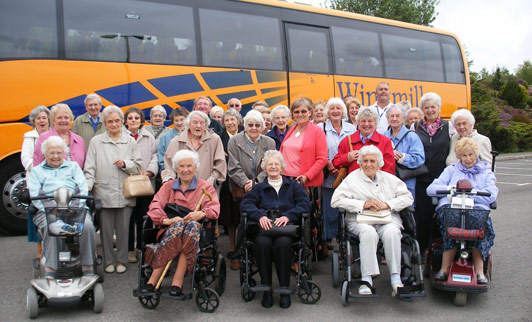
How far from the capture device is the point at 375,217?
455 cm

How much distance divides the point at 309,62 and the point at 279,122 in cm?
437

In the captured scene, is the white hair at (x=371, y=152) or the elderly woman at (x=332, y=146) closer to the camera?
the white hair at (x=371, y=152)

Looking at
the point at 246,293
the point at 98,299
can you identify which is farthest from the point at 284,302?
the point at 98,299

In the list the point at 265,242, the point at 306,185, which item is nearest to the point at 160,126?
the point at 306,185

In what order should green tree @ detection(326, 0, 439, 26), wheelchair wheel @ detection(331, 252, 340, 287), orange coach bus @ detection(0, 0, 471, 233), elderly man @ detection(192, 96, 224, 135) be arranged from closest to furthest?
wheelchair wheel @ detection(331, 252, 340, 287) → elderly man @ detection(192, 96, 224, 135) → orange coach bus @ detection(0, 0, 471, 233) → green tree @ detection(326, 0, 439, 26)

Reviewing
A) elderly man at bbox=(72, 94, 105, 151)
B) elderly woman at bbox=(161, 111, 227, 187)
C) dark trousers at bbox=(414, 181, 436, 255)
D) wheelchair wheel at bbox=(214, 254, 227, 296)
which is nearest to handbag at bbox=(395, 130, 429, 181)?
dark trousers at bbox=(414, 181, 436, 255)

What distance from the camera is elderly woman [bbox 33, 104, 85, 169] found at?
505 centimetres

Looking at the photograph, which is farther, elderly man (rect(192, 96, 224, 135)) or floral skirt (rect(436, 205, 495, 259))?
elderly man (rect(192, 96, 224, 135))

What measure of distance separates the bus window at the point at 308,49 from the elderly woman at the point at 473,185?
17.3ft

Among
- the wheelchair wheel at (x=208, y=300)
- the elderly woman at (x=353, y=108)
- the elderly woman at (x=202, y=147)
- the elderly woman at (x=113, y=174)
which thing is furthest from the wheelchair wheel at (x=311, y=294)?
the elderly woman at (x=353, y=108)

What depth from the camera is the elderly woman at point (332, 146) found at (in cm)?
557

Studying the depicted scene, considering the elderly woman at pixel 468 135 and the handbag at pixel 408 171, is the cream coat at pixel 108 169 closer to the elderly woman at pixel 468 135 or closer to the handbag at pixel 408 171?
the handbag at pixel 408 171

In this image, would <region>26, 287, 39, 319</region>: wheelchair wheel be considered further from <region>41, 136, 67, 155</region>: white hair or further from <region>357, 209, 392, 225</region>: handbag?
<region>357, 209, 392, 225</region>: handbag

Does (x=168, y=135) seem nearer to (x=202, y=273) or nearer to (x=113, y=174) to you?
(x=113, y=174)
